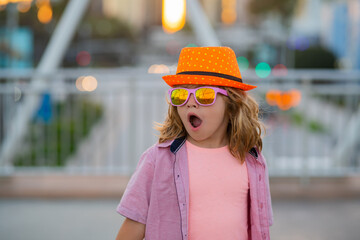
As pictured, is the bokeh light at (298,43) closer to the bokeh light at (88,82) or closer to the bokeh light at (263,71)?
the bokeh light at (263,71)

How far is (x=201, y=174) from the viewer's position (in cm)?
236

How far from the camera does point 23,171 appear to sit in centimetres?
652

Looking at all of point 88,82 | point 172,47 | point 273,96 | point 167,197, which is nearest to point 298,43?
point 273,96

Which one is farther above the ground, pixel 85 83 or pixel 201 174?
pixel 85 83

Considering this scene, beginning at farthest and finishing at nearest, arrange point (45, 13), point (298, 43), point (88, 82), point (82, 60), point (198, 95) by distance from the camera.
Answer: point (82, 60), point (298, 43), point (45, 13), point (88, 82), point (198, 95)

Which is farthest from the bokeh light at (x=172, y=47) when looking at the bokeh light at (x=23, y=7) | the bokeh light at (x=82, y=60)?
the bokeh light at (x=23, y=7)

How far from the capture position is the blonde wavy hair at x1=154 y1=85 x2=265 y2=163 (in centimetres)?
244

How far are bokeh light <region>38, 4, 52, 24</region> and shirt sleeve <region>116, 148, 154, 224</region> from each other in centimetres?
3061

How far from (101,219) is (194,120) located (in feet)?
10.7

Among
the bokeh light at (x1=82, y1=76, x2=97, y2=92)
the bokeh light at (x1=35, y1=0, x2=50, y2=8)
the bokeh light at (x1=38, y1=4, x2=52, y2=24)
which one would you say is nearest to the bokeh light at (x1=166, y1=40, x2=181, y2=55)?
the bokeh light at (x1=38, y1=4, x2=52, y2=24)

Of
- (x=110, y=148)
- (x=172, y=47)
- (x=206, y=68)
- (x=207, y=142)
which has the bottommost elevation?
(x=110, y=148)

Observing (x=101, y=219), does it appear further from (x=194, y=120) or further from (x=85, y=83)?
(x=194, y=120)

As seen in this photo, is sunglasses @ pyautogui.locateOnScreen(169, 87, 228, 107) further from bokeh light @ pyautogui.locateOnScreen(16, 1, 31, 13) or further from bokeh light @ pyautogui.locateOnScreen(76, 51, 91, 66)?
bokeh light @ pyautogui.locateOnScreen(76, 51, 91, 66)

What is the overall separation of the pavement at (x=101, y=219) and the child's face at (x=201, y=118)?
269cm
